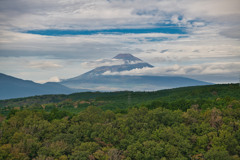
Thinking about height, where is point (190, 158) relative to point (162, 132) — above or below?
below

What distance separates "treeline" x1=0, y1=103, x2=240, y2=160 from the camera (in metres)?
44.8

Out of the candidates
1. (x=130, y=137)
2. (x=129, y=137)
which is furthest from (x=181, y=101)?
(x=130, y=137)

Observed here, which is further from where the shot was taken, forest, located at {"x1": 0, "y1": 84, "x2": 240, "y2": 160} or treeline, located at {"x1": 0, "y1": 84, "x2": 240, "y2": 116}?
treeline, located at {"x1": 0, "y1": 84, "x2": 240, "y2": 116}

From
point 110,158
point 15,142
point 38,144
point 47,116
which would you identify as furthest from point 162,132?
point 47,116

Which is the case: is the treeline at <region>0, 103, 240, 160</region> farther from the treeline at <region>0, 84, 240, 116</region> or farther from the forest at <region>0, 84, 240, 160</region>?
the treeline at <region>0, 84, 240, 116</region>

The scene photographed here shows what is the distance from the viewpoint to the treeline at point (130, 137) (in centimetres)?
4475

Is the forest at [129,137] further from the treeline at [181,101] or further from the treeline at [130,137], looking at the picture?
the treeline at [181,101]

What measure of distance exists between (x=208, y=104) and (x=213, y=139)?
28.9 m

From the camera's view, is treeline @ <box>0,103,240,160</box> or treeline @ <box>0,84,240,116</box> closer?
treeline @ <box>0,103,240,160</box>

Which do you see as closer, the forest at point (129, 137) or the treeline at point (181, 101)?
the forest at point (129, 137)

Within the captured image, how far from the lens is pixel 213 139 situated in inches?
1850

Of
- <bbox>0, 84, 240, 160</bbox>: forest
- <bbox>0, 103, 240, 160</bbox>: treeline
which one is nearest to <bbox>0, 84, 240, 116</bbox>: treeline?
<bbox>0, 84, 240, 160</bbox>: forest

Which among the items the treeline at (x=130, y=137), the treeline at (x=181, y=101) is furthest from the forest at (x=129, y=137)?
the treeline at (x=181, y=101)

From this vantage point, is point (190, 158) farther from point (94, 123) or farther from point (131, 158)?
point (94, 123)
